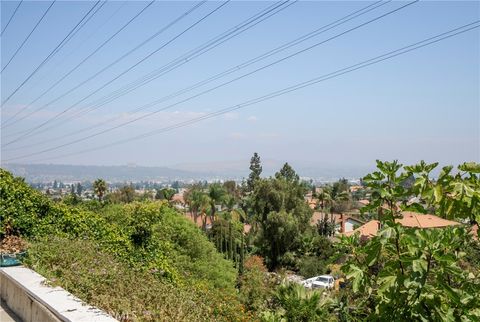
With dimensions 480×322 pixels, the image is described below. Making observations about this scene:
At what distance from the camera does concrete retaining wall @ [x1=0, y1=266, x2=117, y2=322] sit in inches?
161

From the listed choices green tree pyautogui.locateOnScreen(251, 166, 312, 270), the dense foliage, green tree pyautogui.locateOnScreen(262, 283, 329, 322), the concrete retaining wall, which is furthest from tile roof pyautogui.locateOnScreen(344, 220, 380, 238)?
green tree pyautogui.locateOnScreen(251, 166, 312, 270)

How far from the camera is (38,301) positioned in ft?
15.3

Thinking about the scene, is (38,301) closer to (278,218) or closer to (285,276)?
(285,276)

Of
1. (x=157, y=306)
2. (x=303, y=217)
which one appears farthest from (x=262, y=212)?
(x=157, y=306)

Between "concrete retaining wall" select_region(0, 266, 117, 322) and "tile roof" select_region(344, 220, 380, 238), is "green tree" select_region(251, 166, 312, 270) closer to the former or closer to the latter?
"tile roof" select_region(344, 220, 380, 238)

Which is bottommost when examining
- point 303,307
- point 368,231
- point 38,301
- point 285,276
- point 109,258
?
point 368,231

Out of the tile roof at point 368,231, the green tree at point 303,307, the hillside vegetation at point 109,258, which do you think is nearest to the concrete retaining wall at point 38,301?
the hillside vegetation at point 109,258

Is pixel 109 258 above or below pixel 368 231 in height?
above

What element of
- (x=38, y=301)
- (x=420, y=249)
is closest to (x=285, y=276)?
(x=38, y=301)

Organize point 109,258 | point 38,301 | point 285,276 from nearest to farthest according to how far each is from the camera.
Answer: point 38,301
point 109,258
point 285,276

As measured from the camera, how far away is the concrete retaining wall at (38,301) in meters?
4.10

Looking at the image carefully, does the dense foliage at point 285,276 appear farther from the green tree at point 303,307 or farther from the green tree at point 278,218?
the green tree at point 278,218

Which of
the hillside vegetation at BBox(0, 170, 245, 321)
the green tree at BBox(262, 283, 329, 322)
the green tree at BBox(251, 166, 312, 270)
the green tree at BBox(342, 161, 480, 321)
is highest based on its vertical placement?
the green tree at BBox(342, 161, 480, 321)

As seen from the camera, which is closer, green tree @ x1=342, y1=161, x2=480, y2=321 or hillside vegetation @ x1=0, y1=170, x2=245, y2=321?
green tree @ x1=342, y1=161, x2=480, y2=321
